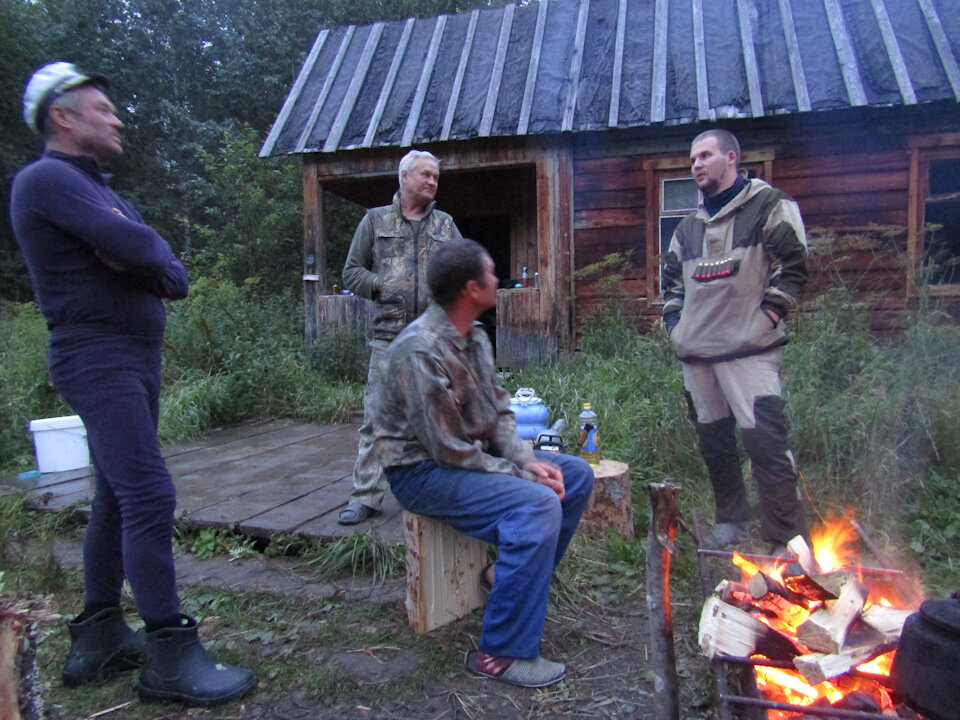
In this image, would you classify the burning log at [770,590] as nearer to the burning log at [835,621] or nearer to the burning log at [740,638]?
the burning log at [835,621]

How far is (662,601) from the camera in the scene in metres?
1.77

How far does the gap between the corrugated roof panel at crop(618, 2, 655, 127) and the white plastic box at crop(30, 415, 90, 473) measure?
6059 millimetres

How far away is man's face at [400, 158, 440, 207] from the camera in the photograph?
12.3 ft

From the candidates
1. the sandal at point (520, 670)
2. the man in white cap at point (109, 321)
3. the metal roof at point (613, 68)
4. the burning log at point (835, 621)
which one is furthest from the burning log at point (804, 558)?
the metal roof at point (613, 68)

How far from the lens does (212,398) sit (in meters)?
6.82

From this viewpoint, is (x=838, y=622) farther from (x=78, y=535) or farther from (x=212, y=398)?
(x=212, y=398)

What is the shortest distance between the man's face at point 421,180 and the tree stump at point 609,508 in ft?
5.70

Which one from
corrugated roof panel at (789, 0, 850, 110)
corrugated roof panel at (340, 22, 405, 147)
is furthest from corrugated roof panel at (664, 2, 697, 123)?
corrugated roof panel at (340, 22, 405, 147)

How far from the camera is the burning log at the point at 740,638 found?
75.5 inches

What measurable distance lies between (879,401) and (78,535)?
466 centimetres

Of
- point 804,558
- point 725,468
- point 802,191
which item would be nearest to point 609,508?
point 725,468

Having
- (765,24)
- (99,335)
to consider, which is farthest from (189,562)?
(765,24)

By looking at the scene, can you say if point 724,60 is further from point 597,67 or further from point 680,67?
point 597,67

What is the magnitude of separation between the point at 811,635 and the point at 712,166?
7.02ft
